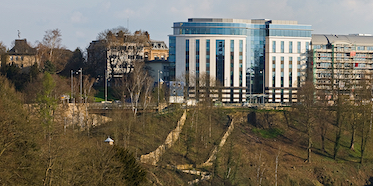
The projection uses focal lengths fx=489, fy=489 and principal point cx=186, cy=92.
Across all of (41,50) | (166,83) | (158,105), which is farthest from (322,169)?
(41,50)

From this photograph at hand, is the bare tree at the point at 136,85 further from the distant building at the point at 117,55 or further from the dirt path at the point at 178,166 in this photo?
the dirt path at the point at 178,166

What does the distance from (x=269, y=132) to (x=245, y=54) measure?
28893 millimetres

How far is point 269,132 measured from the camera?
85.6m

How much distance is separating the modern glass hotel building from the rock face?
26.1m

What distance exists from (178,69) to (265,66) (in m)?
21.0

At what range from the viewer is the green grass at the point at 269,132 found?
8419 centimetres

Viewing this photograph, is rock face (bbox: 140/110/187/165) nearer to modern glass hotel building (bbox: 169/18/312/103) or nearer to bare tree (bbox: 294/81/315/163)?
bare tree (bbox: 294/81/315/163)

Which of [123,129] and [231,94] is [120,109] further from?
A: [231,94]

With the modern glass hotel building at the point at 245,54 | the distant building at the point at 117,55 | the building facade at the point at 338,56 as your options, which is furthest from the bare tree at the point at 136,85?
the building facade at the point at 338,56

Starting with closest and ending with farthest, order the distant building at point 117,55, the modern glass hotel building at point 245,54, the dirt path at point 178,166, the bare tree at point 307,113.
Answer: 1. the dirt path at point 178,166
2. the bare tree at point 307,113
3. the modern glass hotel building at point 245,54
4. the distant building at point 117,55

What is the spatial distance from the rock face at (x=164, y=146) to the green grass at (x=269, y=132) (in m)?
13.8

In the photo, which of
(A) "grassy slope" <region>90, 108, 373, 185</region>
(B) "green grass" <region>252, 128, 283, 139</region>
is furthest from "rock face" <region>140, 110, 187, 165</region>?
(B) "green grass" <region>252, 128, 283, 139</region>

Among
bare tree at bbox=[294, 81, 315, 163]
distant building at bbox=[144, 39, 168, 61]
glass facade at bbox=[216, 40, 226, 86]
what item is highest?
distant building at bbox=[144, 39, 168, 61]

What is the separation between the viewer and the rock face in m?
62.4
